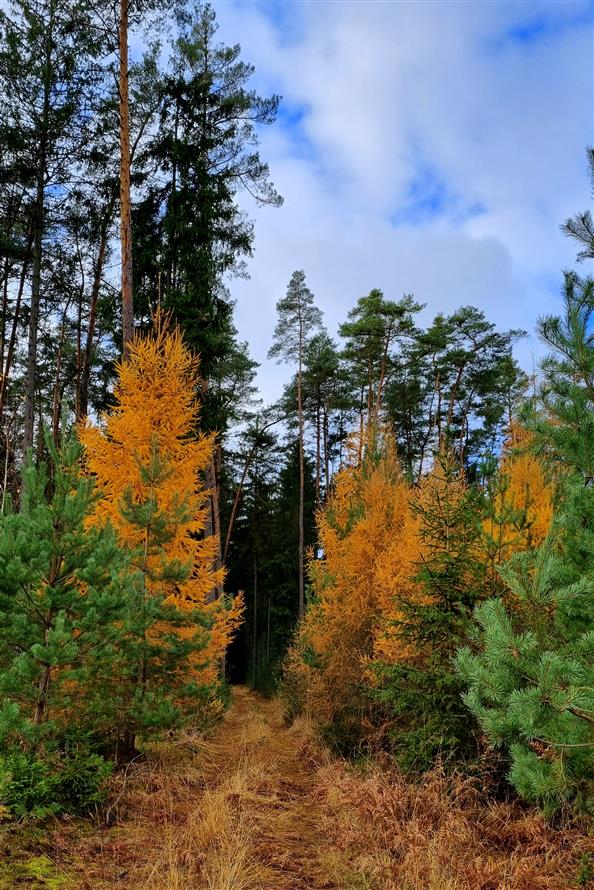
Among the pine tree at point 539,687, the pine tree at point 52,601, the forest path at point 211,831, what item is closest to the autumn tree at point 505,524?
the pine tree at point 539,687

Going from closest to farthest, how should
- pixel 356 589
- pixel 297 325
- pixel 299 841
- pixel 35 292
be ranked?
pixel 299 841 < pixel 356 589 < pixel 35 292 < pixel 297 325

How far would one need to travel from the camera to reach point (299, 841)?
529 centimetres

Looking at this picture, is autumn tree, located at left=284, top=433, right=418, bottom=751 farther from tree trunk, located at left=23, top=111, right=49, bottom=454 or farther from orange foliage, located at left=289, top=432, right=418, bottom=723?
tree trunk, located at left=23, top=111, right=49, bottom=454

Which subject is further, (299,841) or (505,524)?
(505,524)

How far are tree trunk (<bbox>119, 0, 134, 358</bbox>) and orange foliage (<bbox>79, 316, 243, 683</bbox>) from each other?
1.18 meters

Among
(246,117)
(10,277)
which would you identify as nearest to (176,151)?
(246,117)

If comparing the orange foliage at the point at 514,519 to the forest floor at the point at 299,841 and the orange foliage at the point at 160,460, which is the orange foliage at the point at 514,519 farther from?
the orange foliage at the point at 160,460

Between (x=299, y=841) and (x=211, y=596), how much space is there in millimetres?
9042

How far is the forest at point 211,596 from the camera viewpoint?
411 cm

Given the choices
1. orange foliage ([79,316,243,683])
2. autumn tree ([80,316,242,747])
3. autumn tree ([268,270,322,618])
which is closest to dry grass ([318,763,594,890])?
autumn tree ([80,316,242,747])

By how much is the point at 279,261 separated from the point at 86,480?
870 inches

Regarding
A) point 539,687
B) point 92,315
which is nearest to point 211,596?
point 92,315

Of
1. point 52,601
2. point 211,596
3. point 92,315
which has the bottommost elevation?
point 211,596

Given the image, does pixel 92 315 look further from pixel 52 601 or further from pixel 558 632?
pixel 558 632
